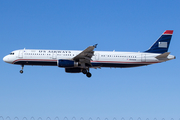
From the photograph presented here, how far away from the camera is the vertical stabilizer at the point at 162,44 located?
210 ft

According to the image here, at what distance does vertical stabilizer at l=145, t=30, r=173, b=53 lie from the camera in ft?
210

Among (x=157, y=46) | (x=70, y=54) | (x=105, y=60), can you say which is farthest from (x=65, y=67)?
(x=157, y=46)

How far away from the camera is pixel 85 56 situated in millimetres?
59375

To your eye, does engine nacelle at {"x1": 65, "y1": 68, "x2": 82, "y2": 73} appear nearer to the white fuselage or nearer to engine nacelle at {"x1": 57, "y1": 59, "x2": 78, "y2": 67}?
the white fuselage

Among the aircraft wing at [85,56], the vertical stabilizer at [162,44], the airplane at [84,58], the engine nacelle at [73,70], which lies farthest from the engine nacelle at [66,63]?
the vertical stabilizer at [162,44]

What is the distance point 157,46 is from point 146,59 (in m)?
3.90

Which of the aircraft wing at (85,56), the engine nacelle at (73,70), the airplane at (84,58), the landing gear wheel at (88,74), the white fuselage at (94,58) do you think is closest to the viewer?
the aircraft wing at (85,56)

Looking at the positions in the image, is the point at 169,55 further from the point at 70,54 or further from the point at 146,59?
the point at 70,54

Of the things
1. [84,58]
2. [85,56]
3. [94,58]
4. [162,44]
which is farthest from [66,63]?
[162,44]

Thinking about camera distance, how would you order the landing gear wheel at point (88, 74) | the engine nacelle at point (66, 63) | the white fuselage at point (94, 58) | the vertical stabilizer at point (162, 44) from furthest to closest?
the vertical stabilizer at point (162, 44), the landing gear wheel at point (88, 74), the white fuselage at point (94, 58), the engine nacelle at point (66, 63)

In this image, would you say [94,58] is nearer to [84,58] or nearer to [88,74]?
[84,58]

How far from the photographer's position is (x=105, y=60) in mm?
61250

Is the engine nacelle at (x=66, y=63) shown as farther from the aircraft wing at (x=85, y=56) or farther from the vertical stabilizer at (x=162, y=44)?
the vertical stabilizer at (x=162, y=44)

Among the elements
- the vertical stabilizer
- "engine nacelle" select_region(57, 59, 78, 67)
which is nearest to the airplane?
"engine nacelle" select_region(57, 59, 78, 67)
